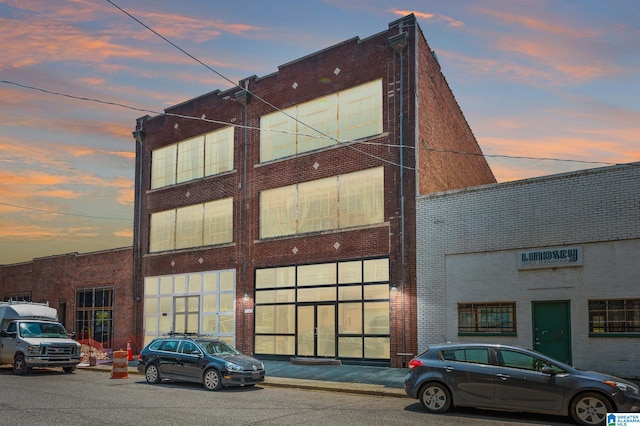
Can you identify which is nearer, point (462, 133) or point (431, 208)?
point (431, 208)

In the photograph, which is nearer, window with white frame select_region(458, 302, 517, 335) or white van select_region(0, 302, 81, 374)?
window with white frame select_region(458, 302, 517, 335)

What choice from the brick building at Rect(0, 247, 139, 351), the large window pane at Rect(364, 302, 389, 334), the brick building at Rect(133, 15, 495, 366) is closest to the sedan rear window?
the brick building at Rect(133, 15, 495, 366)

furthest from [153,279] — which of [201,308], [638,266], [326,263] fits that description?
[638,266]

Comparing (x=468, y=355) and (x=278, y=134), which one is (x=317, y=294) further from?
(x=468, y=355)

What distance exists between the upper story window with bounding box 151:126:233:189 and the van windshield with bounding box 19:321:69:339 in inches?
400

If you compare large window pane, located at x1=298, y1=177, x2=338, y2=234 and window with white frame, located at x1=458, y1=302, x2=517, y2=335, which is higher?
large window pane, located at x1=298, y1=177, x2=338, y2=234

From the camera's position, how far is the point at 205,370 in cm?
1834

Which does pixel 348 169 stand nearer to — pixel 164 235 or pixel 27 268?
pixel 164 235

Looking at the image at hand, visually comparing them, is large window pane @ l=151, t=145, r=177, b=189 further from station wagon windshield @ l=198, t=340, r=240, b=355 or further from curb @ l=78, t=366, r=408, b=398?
station wagon windshield @ l=198, t=340, r=240, b=355

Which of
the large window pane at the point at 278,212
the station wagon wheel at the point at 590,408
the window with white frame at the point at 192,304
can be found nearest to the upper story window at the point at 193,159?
the large window pane at the point at 278,212

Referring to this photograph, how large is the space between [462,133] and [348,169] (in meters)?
9.53

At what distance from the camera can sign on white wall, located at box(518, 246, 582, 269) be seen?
760 inches

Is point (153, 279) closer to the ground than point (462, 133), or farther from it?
closer to the ground

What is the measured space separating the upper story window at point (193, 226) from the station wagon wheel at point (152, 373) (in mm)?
10531
